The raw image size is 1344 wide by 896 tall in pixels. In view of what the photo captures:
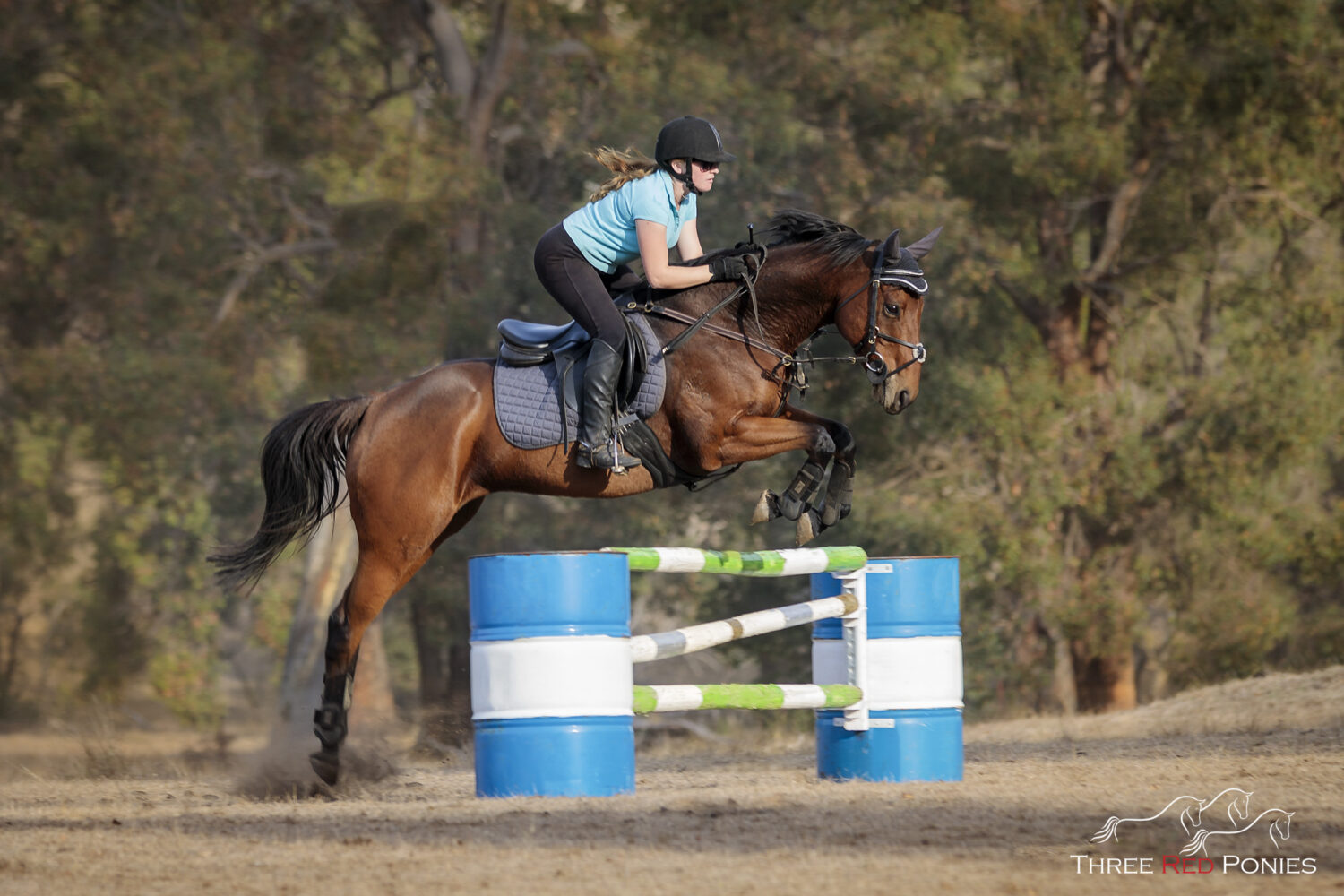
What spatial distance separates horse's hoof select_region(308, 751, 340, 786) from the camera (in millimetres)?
6219

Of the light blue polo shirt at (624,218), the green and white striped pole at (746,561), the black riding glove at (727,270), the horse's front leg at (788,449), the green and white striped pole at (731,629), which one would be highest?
the light blue polo shirt at (624,218)

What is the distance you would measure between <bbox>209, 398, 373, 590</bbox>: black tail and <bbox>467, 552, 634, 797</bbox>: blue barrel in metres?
1.56

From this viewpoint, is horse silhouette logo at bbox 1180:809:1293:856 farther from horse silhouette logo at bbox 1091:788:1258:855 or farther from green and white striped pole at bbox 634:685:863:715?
green and white striped pole at bbox 634:685:863:715

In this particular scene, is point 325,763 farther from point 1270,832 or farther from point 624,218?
point 1270,832

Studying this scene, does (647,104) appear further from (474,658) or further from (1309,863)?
(1309,863)

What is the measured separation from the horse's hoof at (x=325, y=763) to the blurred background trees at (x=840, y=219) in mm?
9865

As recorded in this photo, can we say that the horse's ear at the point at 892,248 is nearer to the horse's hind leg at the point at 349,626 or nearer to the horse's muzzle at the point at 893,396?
the horse's muzzle at the point at 893,396

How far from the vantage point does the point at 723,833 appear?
4711 mm

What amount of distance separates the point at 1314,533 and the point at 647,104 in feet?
28.0

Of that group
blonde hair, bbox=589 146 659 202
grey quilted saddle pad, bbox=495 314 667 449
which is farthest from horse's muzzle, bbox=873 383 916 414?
blonde hair, bbox=589 146 659 202

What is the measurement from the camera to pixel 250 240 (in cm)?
1927

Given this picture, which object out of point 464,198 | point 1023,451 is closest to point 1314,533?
point 1023,451

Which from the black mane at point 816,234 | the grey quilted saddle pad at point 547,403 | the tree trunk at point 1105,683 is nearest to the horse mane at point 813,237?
the black mane at point 816,234

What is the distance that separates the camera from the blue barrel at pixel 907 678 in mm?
6035
